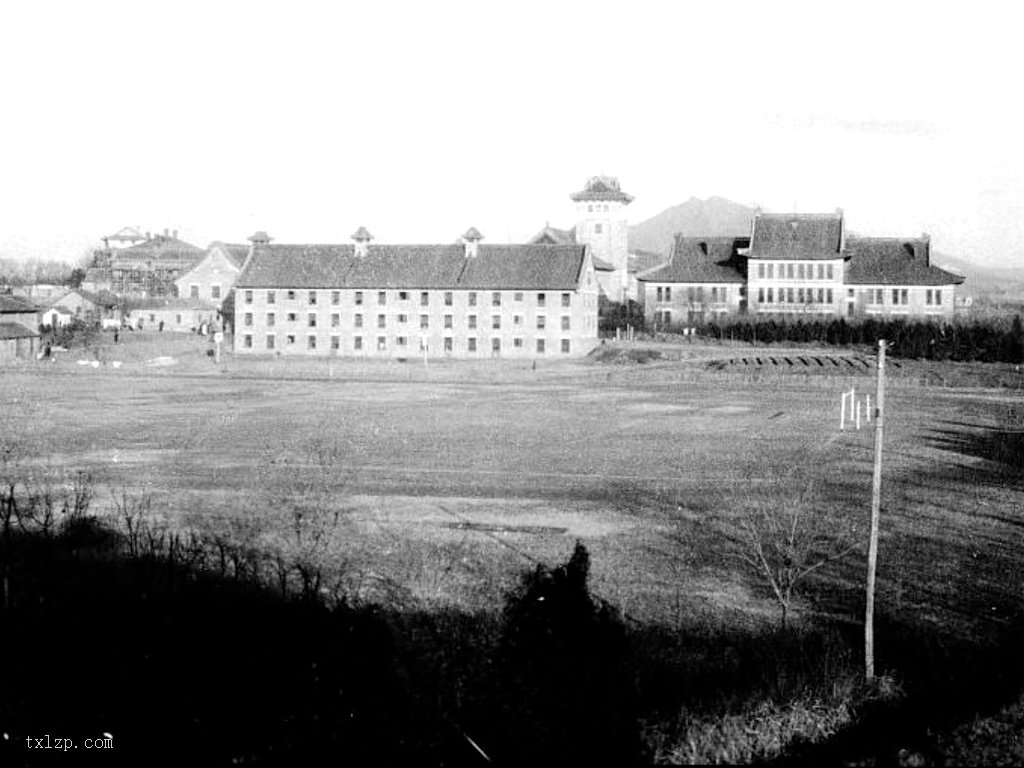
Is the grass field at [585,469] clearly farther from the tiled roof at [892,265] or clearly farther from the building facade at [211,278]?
the building facade at [211,278]

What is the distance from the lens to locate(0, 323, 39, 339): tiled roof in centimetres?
7125

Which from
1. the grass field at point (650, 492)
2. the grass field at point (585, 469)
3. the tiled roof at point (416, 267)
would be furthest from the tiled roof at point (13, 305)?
the grass field at point (585, 469)

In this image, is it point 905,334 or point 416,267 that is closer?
point 905,334

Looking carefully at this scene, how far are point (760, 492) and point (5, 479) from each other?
1944 cm

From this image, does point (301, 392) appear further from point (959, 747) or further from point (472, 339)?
point (959, 747)

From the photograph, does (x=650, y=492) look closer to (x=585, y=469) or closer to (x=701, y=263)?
(x=585, y=469)

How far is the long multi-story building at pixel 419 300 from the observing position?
81.3 metres

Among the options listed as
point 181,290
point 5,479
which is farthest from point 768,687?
point 181,290

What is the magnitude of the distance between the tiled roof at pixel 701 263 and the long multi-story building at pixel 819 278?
0.22 metres

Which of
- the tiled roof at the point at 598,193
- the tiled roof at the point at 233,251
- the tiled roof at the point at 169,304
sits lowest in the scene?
the tiled roof at the point at 169,304

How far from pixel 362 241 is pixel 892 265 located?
144 feet

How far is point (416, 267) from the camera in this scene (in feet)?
279

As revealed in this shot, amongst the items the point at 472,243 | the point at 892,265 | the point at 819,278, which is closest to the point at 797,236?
the point at 819,278

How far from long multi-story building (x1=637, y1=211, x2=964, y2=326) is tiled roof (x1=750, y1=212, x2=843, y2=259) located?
0.08 metres
